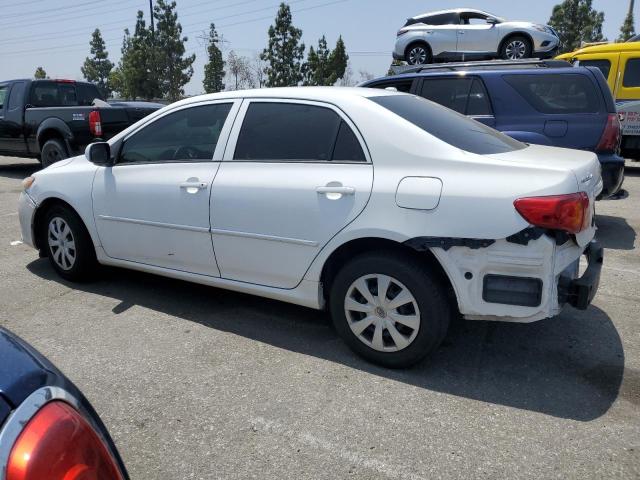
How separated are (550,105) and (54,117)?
333 inches

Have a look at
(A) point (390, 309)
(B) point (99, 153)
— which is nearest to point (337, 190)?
(A) point (390, 309)

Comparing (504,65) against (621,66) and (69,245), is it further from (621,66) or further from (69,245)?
(69,245)

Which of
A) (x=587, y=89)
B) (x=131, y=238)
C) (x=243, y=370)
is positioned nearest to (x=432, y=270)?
(x=243, y=370)

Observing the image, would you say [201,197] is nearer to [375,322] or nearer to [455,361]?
[375,322]

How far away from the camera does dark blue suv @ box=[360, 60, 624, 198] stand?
597cm

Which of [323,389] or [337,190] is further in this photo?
[337,190]

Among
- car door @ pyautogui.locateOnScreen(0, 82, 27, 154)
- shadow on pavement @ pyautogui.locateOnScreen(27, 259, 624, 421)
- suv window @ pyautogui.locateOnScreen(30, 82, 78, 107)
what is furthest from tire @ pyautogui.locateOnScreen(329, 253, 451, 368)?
suv window @ pyautogui.locateOnScreen(30, 82, 78, 107)

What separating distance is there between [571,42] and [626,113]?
88.2ft

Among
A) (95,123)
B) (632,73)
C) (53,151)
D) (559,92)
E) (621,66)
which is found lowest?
(53,151)

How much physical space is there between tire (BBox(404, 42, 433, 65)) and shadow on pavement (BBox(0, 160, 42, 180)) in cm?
902

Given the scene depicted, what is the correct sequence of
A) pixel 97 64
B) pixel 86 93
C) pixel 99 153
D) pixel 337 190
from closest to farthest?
1. pixel 337 190
2. pixel 99 153
3. pixel 86 93
4. pixel 97 64

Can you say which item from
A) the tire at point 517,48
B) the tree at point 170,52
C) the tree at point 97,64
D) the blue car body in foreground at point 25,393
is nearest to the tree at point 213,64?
the tree at point 170,52

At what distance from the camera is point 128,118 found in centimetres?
970

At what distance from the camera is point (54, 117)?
9844mm
